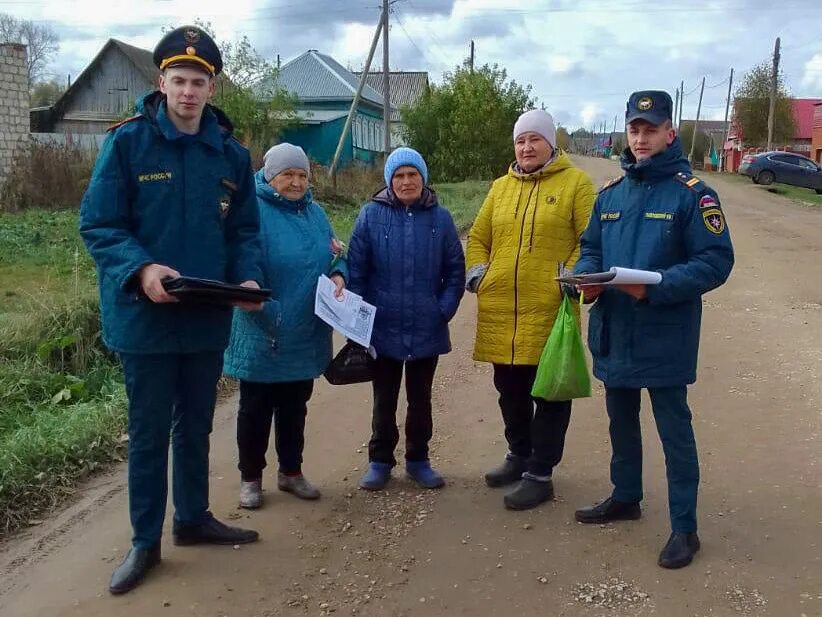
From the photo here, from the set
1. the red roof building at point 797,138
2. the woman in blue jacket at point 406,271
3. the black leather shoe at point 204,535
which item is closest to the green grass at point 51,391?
the black leather shoe at point 204,535

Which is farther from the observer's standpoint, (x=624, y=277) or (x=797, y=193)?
(x=797, y=193)

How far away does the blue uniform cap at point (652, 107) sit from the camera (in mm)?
3475

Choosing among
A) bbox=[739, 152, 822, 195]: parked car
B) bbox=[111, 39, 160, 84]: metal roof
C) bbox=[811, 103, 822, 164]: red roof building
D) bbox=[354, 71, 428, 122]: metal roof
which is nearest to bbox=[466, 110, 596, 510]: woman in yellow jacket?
bbox=[739, 152, 822, 195]: parked car

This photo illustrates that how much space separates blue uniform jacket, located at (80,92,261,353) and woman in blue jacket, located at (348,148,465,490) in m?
0.93

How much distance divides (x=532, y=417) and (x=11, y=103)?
18098mm

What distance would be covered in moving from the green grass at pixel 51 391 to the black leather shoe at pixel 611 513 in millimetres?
2739

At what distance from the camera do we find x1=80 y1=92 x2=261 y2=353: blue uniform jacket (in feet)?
10.4

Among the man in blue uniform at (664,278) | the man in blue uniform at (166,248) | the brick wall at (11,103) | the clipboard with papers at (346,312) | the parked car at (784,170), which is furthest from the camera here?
the parked car at (784,170)

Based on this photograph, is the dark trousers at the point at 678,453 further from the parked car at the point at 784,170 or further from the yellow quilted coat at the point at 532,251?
the parked car at the point at 784,170

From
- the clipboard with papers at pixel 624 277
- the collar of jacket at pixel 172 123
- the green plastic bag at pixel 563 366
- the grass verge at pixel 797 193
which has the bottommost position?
the green plastic bag at pixel 563 366

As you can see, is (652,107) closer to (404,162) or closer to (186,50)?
(404,162)

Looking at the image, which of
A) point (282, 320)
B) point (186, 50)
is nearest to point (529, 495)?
point (282, 320)

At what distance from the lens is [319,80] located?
152ft

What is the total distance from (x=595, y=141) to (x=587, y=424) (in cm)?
13119
